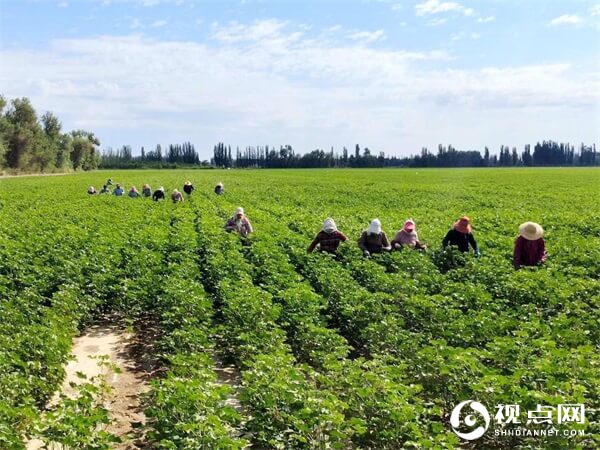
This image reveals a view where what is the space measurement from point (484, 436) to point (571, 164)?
170060mm

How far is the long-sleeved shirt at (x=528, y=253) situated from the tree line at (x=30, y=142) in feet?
225

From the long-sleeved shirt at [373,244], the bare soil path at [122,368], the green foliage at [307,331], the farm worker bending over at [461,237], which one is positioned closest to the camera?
the green foliage at [307,331]

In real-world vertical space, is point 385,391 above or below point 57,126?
below

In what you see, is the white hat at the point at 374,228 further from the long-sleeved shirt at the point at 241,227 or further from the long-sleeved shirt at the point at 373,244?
the long-sleeved shirt at the point at 241,227

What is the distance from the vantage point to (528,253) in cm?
1020

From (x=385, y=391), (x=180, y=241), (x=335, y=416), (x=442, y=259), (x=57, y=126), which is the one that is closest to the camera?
(x=335, y=416)

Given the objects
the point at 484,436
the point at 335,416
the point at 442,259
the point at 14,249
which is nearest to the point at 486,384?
the point at 484,436

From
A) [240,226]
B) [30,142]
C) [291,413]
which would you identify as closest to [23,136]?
[30,142]

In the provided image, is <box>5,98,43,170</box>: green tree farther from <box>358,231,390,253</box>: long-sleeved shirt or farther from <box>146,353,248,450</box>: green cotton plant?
<box>146,353,248,450</box>: green cotton plant

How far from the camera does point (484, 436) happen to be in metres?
5.14

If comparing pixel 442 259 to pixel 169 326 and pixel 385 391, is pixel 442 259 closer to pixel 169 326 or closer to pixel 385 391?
pixel 169 326

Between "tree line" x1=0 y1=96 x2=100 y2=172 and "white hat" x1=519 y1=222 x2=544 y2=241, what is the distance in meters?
68.7

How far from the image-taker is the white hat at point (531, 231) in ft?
32.2

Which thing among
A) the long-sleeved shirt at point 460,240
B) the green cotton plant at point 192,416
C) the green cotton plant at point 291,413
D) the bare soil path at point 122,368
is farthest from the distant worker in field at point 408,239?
the green cotton plant at point 192,416
